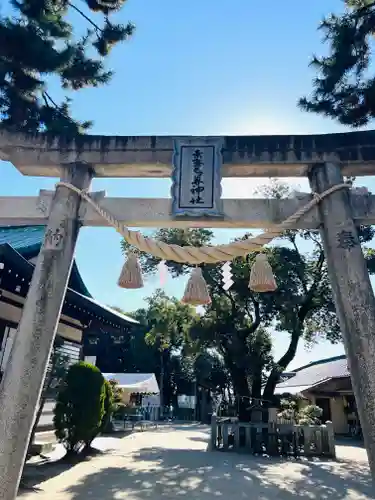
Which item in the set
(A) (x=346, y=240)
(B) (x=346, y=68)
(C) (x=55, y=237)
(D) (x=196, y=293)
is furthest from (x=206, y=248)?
(B) (x=346, y=68)

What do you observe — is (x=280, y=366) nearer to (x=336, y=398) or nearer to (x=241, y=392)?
(x=241, y=392)

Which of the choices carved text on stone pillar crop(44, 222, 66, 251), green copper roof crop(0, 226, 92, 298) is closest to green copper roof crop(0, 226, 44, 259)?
green copper roof crop(0, 226, 92, 298)

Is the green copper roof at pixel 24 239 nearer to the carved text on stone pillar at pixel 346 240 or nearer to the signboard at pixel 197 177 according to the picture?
the signboard at pixel 197 177

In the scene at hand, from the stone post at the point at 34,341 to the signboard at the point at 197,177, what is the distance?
1.11 m

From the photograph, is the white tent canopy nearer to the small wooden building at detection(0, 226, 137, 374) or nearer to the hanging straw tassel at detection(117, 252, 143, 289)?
the small wooden building at detection(0, 226, 137, 374)

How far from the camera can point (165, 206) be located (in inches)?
166

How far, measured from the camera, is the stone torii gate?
3.36 m

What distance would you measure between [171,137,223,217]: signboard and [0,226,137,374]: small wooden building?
3.19 meters

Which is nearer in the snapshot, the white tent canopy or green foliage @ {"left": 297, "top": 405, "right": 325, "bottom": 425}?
green foliage @ {"left": 297, "top": 405, "right": 325, "bottom": 425}

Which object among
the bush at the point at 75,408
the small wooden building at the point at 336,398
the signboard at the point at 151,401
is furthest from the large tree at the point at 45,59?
the signboard at the point at 151,401

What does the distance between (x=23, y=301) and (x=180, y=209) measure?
19.5 ft

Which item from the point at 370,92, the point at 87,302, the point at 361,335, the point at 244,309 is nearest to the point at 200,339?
the point at 244,309

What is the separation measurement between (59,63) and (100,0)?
1.71 m

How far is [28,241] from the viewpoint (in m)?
8.79
